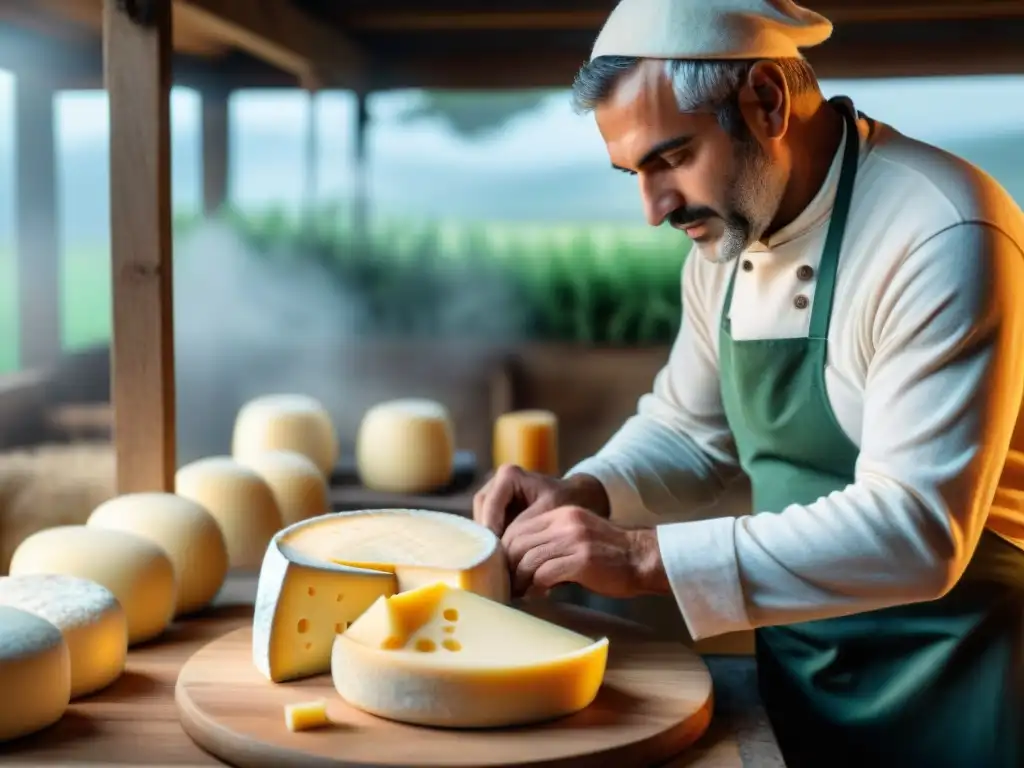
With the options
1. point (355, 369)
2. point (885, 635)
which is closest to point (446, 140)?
point (355, 369)

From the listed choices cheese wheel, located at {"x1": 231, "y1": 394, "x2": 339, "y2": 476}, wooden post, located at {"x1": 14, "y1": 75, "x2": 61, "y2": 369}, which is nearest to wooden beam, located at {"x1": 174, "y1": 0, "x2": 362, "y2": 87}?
wooden post, located at {"x1": 14, "y1": 75, "x2": 61, "y2": 369}

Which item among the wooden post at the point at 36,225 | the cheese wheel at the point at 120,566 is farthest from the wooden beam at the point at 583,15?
the cheese wheel at the point at 120,566

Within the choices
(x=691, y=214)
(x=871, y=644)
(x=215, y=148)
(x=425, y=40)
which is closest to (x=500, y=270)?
(x=425, y=40)

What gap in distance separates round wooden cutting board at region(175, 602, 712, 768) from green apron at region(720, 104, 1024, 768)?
269mm

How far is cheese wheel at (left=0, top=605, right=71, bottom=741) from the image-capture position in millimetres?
1213

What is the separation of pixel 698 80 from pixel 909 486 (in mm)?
541

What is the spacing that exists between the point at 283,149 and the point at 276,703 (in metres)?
2.20

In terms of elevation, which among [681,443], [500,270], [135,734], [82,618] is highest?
[500,270]

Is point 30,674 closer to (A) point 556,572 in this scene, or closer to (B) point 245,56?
(A) point 556,572

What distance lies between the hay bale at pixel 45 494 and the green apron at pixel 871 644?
3.77 feet

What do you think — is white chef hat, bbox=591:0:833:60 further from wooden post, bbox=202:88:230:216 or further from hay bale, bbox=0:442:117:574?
wooden post, bbox=202:88:230:216

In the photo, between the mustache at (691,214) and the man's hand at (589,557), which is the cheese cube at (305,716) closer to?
the man's hand at (589,557)

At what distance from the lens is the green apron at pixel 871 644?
1494mm

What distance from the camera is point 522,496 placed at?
5.52 ft
